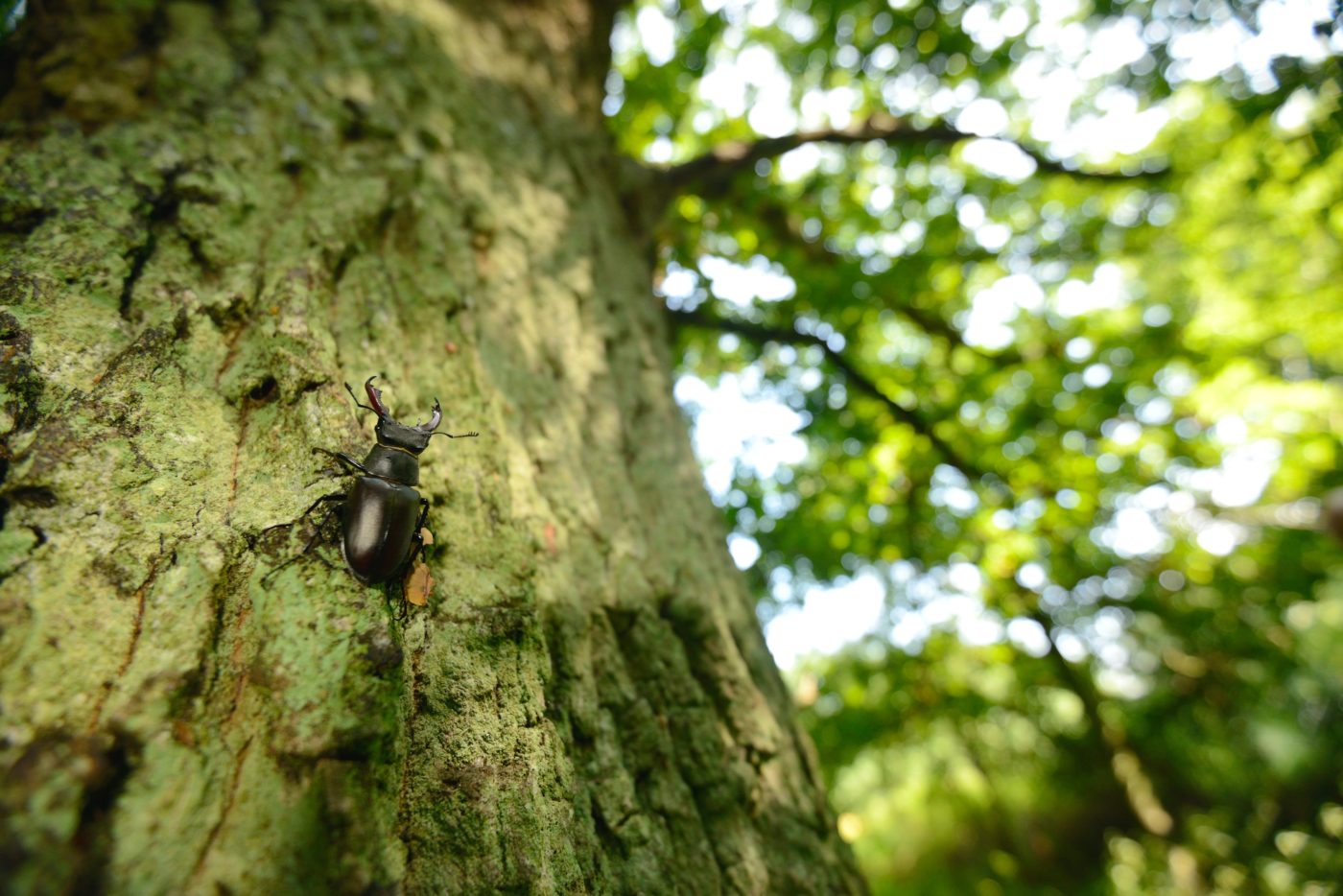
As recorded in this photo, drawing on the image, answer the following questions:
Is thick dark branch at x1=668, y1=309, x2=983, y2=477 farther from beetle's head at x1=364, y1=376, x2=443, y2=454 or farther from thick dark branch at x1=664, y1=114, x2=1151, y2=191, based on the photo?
beetle's head at x1=364, y1=376, x2=443, y2=454

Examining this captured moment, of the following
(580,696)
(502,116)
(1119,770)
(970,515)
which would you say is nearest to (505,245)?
(502,116)

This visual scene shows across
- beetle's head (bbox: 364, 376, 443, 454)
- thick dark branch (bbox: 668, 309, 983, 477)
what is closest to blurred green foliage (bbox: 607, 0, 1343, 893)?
thick dark branch (bbox: 668, 309, 983, 477)

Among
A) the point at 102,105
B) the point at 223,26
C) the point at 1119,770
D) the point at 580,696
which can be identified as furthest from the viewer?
the point at 1119,770

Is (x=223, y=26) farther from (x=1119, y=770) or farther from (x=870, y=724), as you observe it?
(x=1119, y=770)

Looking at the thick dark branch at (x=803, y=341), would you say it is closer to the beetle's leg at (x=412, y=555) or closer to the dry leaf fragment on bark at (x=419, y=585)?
the beetle's leg at (x=412, y=555)

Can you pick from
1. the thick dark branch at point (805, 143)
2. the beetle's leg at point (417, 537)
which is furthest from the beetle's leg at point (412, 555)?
the thick dark branch at point (805, 143)

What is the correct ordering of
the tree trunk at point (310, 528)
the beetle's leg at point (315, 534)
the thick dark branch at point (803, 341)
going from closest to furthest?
the tree trunk at point (310, 528), the beetle's leg at point (315, 534), the thick dark branch at point (803, 341)

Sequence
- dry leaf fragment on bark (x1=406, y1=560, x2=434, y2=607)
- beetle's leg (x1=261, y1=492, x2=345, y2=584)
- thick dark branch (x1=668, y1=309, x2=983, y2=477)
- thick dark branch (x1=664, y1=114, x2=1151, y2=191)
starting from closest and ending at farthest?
beetle's leg (x1=261, y1=492, x2=345, y2=584) < dry leaf fragment on bark (x1=406, y1=560, x2=434, y2=607) < thick dark branch (x1=664, y1=114, x2=1151, y2=191) < thick dark branch (x1=668, y1=309, x2=983, y2=477)
